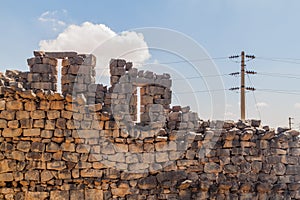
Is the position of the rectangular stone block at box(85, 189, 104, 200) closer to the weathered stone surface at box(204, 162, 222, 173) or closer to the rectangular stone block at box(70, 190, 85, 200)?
the rectangular stone block at box(70, 190, 85, 200)

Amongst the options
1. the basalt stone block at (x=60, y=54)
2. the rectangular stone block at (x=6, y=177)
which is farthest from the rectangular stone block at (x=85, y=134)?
the basalt stone block at (x=60, y=54)

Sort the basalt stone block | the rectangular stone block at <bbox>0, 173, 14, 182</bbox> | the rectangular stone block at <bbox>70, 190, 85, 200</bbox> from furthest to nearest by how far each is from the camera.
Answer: the basalt stone block, the rectangular stone block at <bbox>70, 190, 85, 200</bbox>, the rectangular stone block at <bbox>0, 173, 14, 182</bbox>

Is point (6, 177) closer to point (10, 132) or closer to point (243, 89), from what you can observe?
point (10, 132)

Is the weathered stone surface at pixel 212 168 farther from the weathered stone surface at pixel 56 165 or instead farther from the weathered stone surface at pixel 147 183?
the weathered stone surface at pixel 56 165

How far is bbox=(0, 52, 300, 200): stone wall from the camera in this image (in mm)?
8633

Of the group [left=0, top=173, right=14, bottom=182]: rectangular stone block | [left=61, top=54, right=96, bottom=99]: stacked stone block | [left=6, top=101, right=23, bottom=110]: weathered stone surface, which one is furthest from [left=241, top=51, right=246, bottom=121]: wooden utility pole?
[left=0, top=173, right=14, bottom=182]: rectangular stone block

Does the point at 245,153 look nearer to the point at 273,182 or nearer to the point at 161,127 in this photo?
the point at 273,182

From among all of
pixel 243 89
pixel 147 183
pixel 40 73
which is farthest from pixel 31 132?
pixel 243 89

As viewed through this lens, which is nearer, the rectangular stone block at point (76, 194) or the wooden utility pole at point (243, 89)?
the rectangular stone block at point (76, 194)

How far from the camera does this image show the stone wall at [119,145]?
863 centimetres

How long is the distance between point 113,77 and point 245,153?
4.00 metres

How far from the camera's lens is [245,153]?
9516 mm

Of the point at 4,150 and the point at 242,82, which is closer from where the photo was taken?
the point at 4,150

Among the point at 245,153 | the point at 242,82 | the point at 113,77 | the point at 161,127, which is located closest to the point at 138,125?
the point at 161,127
